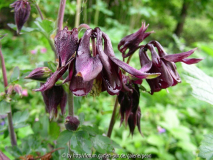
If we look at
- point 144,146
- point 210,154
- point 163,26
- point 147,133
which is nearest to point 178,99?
point 147,133

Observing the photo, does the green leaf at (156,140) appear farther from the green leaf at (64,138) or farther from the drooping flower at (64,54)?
the drooping flower at (64,54)

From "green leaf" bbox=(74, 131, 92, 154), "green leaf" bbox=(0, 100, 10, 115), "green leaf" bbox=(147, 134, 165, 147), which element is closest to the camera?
"green leaf" bbox=(74, 131, 92, 154)

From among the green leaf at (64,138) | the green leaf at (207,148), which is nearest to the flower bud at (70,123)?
the green leaf at (64,138)

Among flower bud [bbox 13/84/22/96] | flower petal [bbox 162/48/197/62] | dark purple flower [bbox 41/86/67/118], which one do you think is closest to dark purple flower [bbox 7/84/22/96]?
flower bud [bbox 13/84/22/96]

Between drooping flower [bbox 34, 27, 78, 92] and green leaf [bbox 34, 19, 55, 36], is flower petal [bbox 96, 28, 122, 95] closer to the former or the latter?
drooping flower [bbox 34, 27, 78, 92]

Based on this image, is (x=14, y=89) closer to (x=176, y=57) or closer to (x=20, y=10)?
(x=20, y=10)

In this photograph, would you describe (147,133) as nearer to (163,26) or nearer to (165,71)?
(165,71)
